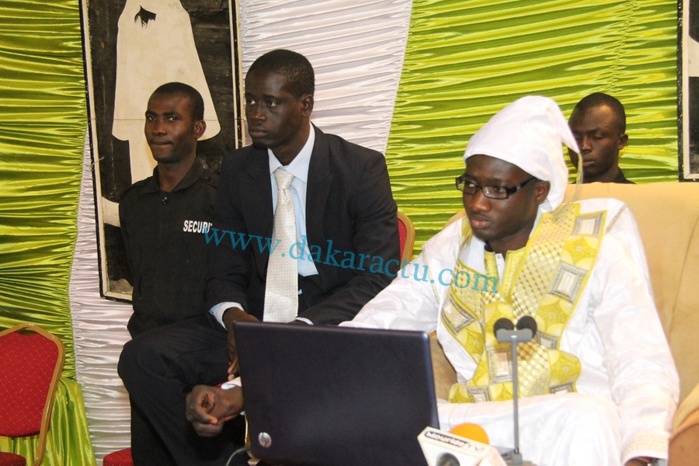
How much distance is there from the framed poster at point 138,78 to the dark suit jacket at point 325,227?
3.98 feet

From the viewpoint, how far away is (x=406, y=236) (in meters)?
3.64

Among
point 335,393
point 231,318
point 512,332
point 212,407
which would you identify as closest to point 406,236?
point 231,318

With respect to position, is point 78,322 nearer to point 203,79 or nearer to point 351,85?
point 203,79

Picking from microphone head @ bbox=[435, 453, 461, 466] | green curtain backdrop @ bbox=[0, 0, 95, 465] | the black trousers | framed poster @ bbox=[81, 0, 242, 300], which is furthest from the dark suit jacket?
green curtain backdrop @ bbox=[0, 0, 95, 465]

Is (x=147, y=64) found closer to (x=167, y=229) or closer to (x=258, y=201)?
(x=167, y=229)

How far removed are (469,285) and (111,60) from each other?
3136mm

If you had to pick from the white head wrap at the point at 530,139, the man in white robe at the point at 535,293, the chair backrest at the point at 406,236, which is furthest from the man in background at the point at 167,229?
the white head wrap at the point at 530,139

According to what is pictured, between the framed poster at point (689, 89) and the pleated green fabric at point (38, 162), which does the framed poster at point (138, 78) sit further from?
the framed poster at point (689, 89)

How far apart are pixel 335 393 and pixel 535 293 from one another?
73 centimetres

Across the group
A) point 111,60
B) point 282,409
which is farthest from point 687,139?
point 111,60

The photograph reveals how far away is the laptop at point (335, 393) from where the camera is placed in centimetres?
198

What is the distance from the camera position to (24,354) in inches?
176

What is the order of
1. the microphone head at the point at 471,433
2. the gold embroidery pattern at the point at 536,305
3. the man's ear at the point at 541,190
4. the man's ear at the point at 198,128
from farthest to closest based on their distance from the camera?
the man's ear at the point at 198,128
the man's ear at the point at 541,190
the gold embroidery pattern at the point at 536,305
the microphone head at the point at 471,433

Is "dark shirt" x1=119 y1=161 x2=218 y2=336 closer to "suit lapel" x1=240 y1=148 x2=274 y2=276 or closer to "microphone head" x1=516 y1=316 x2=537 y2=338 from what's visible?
"suit lapel" x1=240 y1=148 x2=274 y2=276
